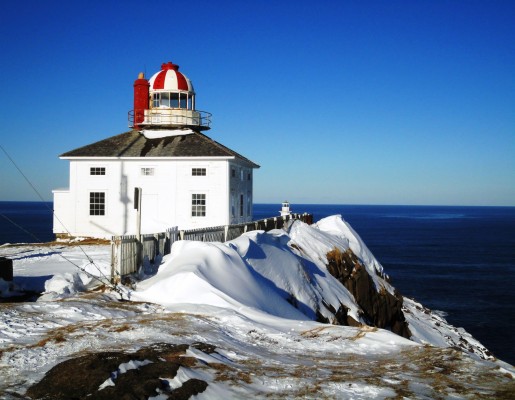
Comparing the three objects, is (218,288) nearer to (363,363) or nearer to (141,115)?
(363,363)

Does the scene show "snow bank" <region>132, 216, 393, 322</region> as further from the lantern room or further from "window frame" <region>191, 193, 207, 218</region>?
the lantern room

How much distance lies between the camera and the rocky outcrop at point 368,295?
24.8 metres

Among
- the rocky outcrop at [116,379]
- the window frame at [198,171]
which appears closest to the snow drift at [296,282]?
the rocky outcrop at [116,379]

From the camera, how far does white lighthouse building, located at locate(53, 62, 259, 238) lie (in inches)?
1096

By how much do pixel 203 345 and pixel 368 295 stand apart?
19.8m

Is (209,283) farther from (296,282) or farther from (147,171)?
(147,171)

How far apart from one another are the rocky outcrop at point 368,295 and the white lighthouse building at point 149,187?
6536 millimetres

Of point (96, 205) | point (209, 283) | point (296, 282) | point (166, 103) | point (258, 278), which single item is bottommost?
point (296, 282)

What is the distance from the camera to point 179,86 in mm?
31609

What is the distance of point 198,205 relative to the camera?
92.0 feet

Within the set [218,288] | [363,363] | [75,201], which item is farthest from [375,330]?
[75,201]

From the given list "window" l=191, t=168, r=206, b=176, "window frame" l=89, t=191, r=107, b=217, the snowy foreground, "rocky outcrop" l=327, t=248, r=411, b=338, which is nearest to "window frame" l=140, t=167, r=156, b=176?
"window" l=191, t=168, r=206, b=176

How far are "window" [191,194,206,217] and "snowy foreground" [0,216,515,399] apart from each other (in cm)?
1198

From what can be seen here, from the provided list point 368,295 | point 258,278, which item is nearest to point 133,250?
point 258,278
